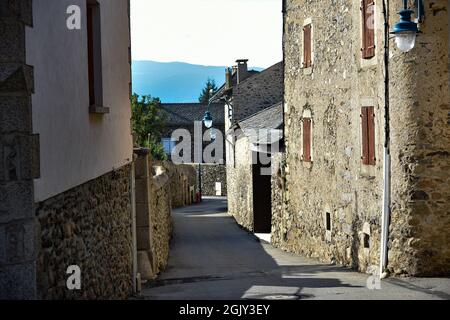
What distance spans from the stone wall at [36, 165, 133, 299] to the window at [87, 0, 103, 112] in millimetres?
987

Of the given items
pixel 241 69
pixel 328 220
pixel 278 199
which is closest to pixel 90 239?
pixel 328 220

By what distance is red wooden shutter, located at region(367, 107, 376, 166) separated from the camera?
15953mm

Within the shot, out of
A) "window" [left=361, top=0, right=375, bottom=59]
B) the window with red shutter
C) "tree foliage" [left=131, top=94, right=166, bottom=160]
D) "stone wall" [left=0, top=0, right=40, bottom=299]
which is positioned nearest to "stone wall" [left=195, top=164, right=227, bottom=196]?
"tree foliage" [left=131, top=94, right=166, bottom=160]

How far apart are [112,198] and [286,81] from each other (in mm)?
13057

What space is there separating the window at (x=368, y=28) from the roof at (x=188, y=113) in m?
57.5

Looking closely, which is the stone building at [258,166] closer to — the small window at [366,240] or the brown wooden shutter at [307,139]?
the brown wooden shutter at [307,139]

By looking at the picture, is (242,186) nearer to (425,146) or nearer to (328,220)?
(328,220)

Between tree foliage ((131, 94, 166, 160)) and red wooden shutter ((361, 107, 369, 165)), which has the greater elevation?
tree foliage ((131, 94, 166, 160))

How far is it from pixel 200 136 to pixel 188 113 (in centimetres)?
539

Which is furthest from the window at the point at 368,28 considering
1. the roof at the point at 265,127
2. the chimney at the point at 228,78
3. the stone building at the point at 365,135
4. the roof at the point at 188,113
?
the roof at the point at 188,113

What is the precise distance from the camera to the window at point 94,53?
9.95m

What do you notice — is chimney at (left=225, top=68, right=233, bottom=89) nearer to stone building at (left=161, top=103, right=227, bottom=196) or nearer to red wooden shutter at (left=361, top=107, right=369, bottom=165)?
stone building at (left=161, top=103, right=227, bottom=196)

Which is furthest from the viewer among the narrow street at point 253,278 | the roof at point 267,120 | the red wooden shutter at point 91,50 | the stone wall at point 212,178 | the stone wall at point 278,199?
the stone wall at point 212,178
